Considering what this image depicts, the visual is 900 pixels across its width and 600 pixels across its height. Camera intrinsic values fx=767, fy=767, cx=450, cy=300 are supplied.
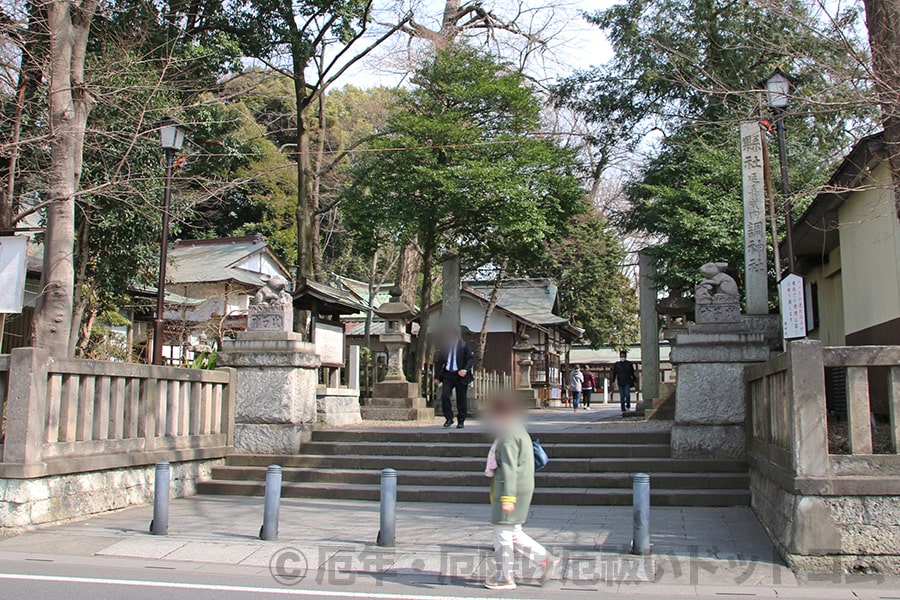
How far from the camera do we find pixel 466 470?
11148mm

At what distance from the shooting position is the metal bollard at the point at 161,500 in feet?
26.8

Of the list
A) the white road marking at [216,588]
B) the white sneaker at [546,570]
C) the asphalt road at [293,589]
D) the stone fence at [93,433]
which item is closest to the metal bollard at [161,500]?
the asphalt road at [293,589]

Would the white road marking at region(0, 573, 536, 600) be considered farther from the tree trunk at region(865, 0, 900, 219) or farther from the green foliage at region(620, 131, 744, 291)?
the green foliage at region(620, 131, 744, 291)

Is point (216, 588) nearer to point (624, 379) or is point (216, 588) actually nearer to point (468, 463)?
point (468, 463)

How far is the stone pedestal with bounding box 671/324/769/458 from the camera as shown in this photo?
34.4 feet

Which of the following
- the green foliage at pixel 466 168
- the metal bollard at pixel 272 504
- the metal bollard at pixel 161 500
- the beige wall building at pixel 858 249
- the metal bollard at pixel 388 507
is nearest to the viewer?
the metal bollard at pixel 388 507

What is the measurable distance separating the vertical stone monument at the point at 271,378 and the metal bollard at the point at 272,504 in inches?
156

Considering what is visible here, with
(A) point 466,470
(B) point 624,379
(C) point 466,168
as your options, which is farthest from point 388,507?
(B) point 624,379

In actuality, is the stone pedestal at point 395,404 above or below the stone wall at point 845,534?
above

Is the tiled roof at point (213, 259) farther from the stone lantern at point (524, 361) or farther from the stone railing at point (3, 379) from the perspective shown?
the stone railing at point (3, 379)

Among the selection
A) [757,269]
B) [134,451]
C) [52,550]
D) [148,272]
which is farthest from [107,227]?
[757,269]

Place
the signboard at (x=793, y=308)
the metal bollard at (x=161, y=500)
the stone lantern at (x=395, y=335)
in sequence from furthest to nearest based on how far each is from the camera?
the stone lantern at (x=395, y=335)
the signboard at (x=793, y=308)
the metal bollard at (x=161, y=500)

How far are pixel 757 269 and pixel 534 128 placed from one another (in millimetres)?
10581

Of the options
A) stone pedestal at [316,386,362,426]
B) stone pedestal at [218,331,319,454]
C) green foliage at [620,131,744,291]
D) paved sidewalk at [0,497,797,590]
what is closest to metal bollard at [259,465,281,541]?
paved sidewalk at [0,497,797,590]
